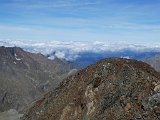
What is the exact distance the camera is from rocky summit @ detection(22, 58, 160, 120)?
208ft

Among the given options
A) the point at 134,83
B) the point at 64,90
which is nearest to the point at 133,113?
the point at 134,83

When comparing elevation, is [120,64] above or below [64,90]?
above

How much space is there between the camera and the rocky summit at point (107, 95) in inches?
2501

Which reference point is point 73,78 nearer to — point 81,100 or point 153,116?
point 81,100

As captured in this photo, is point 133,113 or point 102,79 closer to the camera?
point 133,113

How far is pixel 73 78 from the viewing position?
84.7 metres

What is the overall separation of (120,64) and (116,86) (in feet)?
24.3

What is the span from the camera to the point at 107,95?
72688 mm

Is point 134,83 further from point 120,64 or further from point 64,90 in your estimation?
point 64,90

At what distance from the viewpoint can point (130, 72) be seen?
249ft

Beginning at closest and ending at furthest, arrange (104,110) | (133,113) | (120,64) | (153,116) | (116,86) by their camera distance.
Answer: (153,116)
(133,113)
(104,110)
(116,86)
(120,64)

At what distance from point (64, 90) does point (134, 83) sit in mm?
17530

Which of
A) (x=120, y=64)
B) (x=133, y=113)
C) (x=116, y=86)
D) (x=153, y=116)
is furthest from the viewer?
(x=120, y=64)

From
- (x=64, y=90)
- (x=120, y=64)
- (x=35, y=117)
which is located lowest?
(x=35, y=117)
